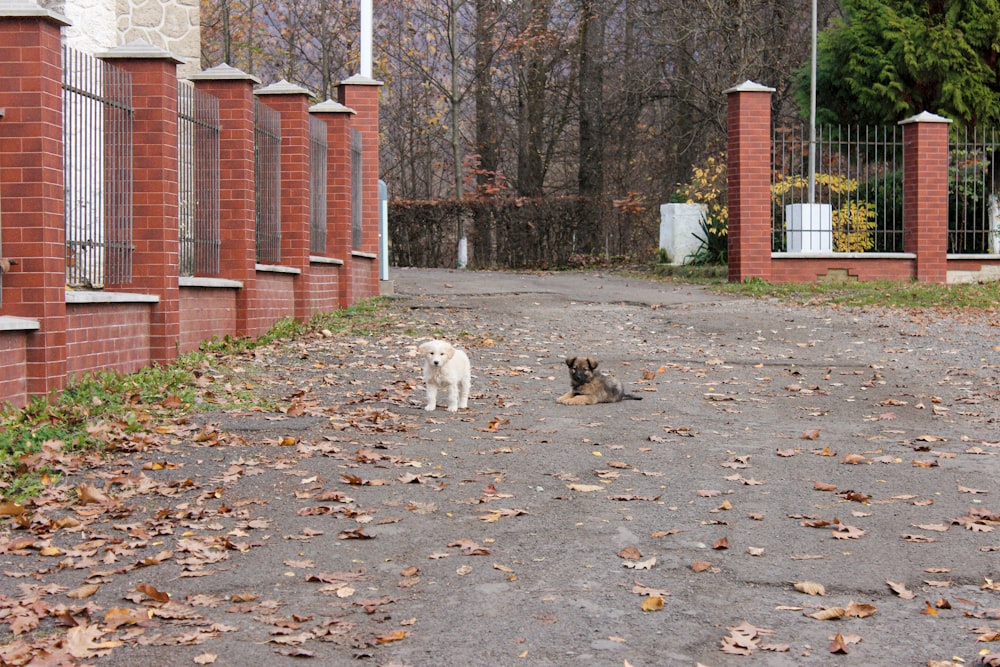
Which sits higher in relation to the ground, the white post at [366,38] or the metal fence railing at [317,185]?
the white post at [366,38]

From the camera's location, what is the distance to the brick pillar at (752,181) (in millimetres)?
20984

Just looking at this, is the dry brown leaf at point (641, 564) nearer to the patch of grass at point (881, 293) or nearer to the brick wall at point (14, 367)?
the brick wall at point (14, 367)

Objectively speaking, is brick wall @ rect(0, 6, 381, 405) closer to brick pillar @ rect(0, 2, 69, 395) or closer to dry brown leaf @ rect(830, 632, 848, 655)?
brick pillar @ rect(0, 2, 69, 395)

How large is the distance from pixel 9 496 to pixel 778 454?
4619 mm

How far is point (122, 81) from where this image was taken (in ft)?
34.5

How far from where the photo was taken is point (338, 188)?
16.7m

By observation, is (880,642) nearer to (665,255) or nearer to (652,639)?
(652,639)

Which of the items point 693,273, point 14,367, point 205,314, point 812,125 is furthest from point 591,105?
point 14,367

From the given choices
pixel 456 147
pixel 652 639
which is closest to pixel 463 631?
pixel 652 639

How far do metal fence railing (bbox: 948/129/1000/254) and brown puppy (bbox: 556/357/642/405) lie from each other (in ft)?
47.2

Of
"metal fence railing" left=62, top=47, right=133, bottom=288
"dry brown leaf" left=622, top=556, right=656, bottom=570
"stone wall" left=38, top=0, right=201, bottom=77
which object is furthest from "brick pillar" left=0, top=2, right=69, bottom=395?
"dry brown leaf" left=622, top=556, right=656, bottom=570

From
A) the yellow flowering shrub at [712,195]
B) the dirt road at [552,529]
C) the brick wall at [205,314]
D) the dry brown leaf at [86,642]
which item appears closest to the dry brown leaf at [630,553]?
the dirt road at [552,529]

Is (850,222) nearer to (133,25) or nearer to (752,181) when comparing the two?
(752,181)

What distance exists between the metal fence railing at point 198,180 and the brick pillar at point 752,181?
10857 millimetres
